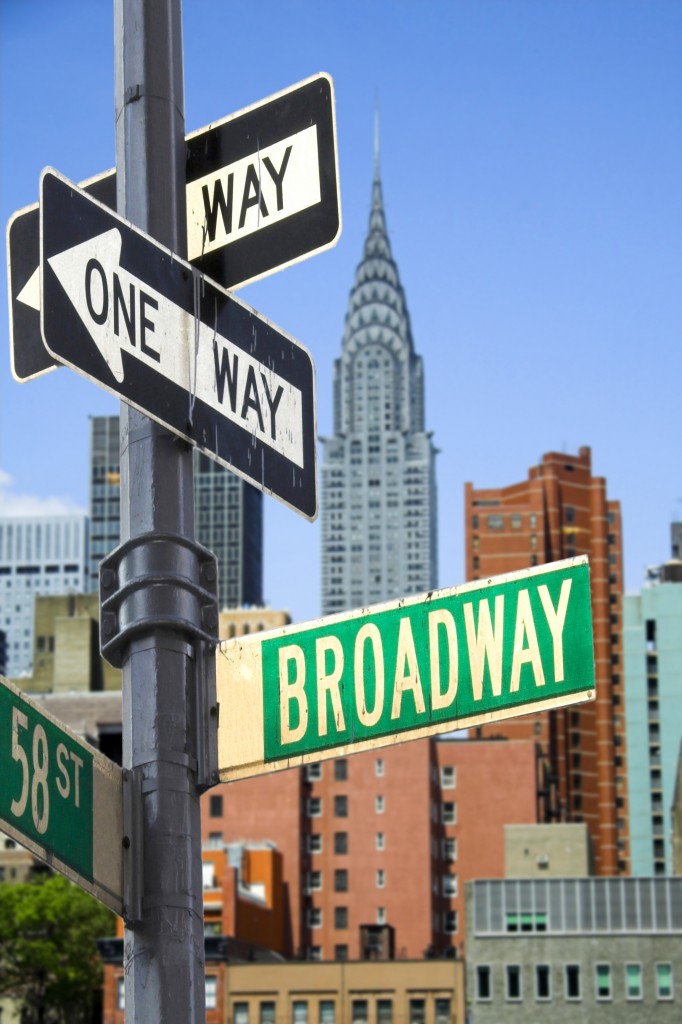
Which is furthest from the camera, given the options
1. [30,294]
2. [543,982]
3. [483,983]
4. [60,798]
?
[483,983]

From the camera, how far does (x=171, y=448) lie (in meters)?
5.67

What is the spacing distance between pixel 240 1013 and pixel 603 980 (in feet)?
56.6

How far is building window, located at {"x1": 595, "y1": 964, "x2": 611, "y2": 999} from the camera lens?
294 feet

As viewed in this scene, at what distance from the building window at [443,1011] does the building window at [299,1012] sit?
610 centimetres

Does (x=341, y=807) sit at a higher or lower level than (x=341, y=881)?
higher

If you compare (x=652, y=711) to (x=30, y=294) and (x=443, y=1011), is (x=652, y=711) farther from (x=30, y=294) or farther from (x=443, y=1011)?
(x=30, y=294)

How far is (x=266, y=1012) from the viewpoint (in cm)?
9525

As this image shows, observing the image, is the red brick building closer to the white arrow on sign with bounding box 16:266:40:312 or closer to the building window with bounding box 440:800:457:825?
the building window with bounding box 440:800:457:825

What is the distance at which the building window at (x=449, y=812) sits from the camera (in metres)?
126

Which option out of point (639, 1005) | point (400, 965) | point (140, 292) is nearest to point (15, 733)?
point (140, 292)

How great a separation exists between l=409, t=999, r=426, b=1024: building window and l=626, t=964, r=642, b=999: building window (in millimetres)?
10528

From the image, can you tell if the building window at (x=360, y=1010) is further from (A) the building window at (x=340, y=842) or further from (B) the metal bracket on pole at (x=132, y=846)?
(B) the metal bracket on pole at (x=132, y=846)

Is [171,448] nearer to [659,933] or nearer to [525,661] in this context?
[525,661]

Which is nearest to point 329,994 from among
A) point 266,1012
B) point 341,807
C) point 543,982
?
point 266,1012
